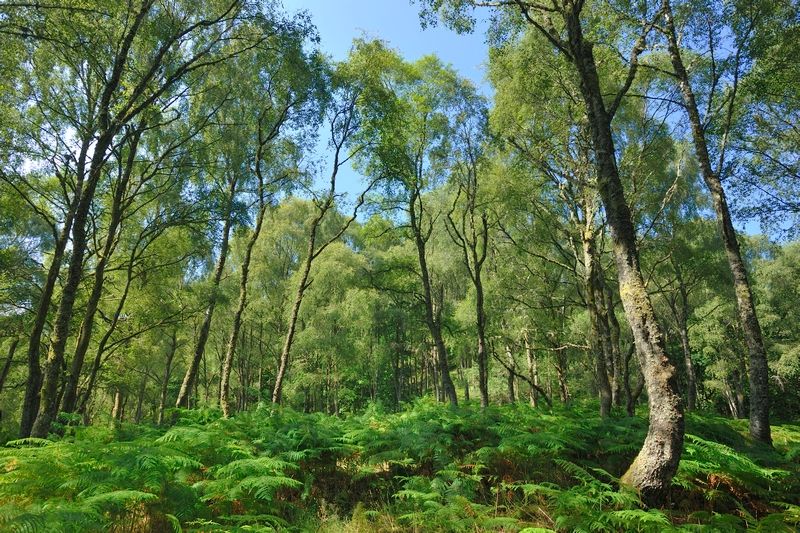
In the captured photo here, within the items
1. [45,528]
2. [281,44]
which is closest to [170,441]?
[45,528]

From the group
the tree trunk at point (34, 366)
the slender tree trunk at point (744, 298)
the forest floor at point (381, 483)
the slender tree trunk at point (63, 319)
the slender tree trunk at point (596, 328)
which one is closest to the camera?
the forest floor at point (381, 483)

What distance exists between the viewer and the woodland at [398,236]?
4863 millimetres

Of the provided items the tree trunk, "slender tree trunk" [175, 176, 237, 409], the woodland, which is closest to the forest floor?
the woodland

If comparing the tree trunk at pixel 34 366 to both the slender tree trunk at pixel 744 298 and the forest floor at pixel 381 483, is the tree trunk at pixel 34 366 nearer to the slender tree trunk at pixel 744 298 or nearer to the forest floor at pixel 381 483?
the forest floor at pixel 381 483

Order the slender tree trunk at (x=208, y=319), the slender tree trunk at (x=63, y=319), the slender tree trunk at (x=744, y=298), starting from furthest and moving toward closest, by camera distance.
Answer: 1. the slender tree trunk at (x=208, y=319)
2. the slender tree trunk at (x=744, y=298)
3. the slender tree trunk at (x=63, y=319)

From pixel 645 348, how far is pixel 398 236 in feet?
42.9

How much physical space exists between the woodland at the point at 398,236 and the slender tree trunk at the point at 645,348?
0.03 m

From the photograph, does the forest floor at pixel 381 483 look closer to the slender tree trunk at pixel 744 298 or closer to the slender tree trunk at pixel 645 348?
the slender tree trunk at pixel 645 348

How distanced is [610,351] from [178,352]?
27.6 metres

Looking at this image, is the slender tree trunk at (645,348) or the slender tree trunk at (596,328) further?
the slender tree trunk at (596,328)

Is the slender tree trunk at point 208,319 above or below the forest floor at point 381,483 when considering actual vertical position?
above

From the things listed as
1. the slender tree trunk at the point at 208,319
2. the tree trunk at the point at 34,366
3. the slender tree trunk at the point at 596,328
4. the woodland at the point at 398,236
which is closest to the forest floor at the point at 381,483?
the woodland at the point at 398,236

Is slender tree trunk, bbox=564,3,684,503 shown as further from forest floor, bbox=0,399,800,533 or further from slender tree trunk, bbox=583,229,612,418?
slender tree trunk, bbox=583,229,612,418

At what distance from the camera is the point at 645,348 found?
16.2ft
